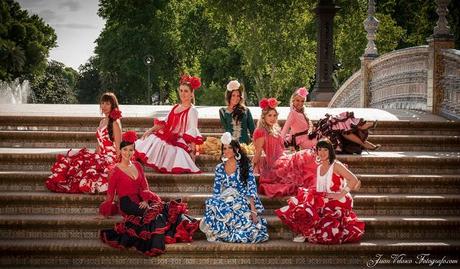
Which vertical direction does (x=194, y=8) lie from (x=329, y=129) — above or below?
above

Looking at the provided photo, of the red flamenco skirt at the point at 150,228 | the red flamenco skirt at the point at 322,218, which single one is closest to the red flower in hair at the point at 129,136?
the red flamenco skirt at the point at 150,228

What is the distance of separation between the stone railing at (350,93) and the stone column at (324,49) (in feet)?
10.4

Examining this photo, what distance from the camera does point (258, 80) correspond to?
172ft

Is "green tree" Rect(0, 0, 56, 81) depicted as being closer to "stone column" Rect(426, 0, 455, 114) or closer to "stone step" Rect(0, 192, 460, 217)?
"stone column" Rect(426, 0, 455, 114)

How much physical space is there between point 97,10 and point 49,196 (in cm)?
4832

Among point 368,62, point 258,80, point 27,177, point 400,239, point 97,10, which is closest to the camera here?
point 400,239

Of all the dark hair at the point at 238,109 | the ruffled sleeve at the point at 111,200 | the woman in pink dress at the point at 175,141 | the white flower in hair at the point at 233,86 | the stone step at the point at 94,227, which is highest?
the white flower in hair at the point at 233,86

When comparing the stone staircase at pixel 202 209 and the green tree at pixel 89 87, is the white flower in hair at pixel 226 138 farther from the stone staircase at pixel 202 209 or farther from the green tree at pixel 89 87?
the green tree at pixel 89 87

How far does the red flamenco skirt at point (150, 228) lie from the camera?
30.5ft

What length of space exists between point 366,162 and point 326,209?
7.22ft

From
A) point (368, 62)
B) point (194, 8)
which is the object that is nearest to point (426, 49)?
point (368, 62)

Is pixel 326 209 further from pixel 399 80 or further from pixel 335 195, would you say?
pixel 399 80

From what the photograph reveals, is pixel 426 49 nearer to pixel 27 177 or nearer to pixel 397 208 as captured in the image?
pixel 397 208

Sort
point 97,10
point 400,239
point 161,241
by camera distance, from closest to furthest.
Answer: point 161,241 < point 400,239 < point 97,10
